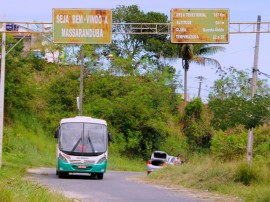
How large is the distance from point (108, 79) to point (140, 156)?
7.75 metres

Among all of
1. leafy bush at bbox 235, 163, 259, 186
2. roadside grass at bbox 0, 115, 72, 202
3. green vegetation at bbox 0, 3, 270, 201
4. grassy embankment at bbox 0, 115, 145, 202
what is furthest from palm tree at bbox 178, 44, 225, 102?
leafy bush at bbox 235, 163, 259, 186

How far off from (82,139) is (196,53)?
37.5m

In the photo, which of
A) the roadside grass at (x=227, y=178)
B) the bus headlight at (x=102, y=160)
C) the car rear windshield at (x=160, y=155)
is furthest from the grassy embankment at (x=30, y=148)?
the roadside grass at (x=227, y=178)

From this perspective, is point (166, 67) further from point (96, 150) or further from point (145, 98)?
point (96, 150)

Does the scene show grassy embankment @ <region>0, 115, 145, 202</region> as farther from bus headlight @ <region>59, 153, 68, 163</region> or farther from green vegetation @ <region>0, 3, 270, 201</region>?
bus headlight @ <region>59, 153, 68, 163</region>

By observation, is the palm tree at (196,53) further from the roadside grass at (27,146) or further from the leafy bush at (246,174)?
the leafy bush at (246,174)

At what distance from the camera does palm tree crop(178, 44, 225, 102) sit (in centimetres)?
6800

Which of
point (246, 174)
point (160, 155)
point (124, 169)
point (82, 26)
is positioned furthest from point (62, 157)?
point (124, 169)

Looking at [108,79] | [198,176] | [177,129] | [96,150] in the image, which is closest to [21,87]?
[108,79]

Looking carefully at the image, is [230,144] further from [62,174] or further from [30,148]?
[62,174]

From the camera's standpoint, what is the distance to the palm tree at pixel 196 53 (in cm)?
6800

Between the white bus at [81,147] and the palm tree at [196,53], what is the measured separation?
33699mm

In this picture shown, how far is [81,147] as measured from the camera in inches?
1347

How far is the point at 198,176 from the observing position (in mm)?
28875
